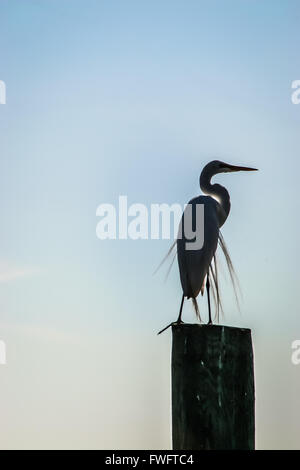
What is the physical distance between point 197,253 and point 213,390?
16.0ft

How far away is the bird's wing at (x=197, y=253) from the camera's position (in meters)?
9.97

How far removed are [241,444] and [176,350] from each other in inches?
27.6

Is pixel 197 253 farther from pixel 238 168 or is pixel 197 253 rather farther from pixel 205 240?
pixel 238 168

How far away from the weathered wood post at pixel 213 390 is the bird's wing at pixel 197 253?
4.21 meters

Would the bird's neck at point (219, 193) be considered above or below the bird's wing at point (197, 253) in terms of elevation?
above

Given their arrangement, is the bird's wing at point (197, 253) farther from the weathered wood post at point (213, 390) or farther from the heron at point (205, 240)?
the weathered wood post at point (213, 390)

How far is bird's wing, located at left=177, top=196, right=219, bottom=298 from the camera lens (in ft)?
32.7

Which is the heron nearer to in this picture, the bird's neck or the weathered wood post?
the bird's neck

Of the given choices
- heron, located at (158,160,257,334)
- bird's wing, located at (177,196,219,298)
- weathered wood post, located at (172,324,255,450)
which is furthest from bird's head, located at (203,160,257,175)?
weathered wood post, located at (172,324,255,450)

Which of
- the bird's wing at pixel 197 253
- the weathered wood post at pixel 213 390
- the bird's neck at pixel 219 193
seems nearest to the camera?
the weathered wood post at pixel 213 390

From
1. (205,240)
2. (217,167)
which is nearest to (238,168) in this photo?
(217,167)

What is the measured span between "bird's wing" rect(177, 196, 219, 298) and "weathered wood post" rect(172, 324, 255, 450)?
421cm

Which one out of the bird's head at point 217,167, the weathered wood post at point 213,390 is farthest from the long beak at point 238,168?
the weathered wood post at point 213,390
